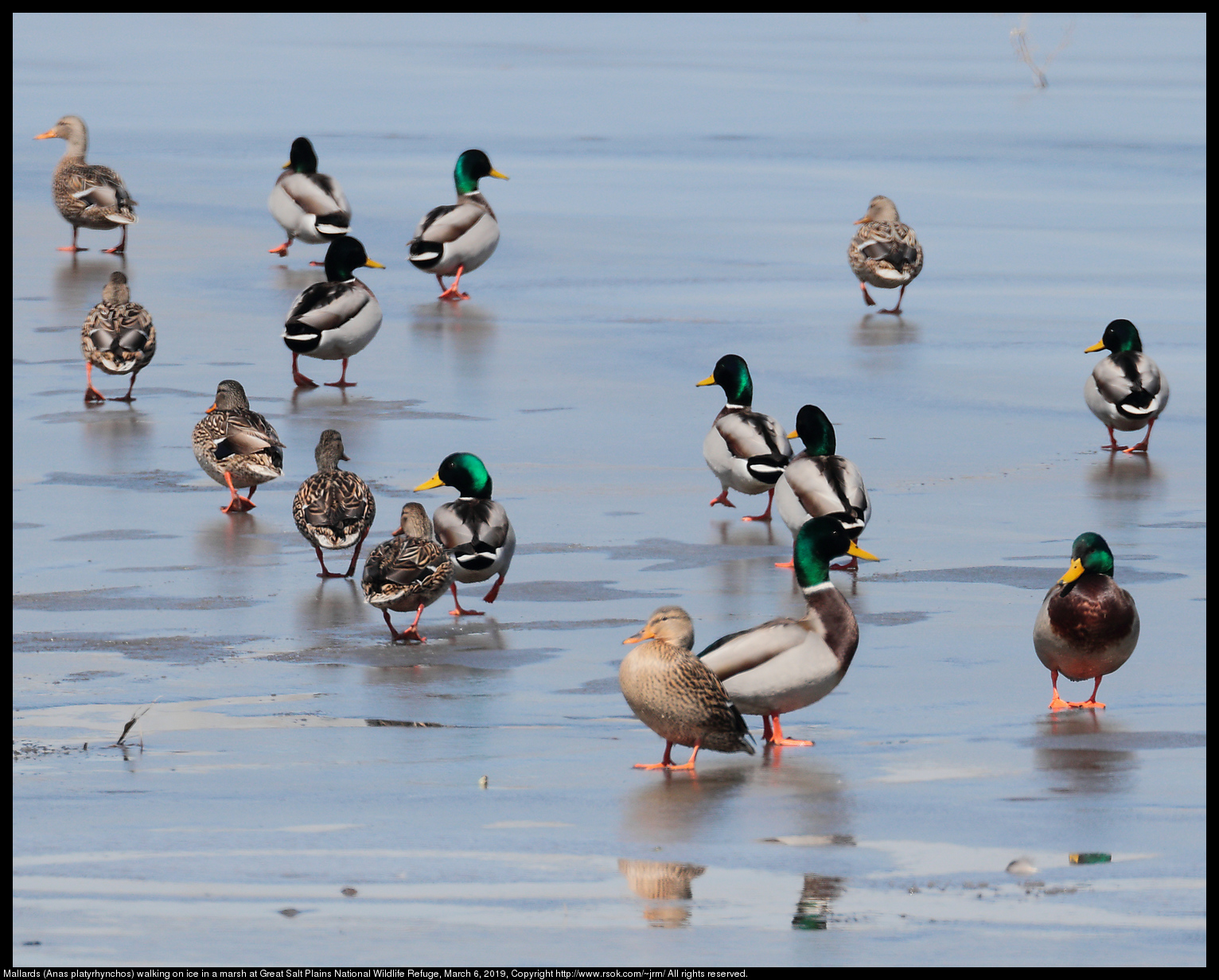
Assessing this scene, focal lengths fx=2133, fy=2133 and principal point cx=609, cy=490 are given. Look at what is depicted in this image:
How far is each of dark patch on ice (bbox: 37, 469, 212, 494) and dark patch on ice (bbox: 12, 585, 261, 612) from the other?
7.58 ft

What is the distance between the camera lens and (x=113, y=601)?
963 cm

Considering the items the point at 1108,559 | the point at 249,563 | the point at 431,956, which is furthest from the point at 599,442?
the point at 431,956

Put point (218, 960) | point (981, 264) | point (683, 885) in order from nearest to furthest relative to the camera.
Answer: point (218, 960) < point (683, 885) < point (981, 264)

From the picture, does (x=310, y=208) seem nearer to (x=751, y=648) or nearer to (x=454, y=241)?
(x=454, y=241)

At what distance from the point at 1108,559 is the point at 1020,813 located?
1768 millimetres

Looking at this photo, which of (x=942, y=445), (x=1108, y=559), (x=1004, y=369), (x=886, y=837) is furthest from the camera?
(x=1004, y=369)

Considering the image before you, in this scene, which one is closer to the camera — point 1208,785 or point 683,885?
point 683,885

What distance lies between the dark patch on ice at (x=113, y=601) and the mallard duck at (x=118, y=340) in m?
4.77

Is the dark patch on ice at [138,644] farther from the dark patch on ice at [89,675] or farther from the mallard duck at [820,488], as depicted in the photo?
the mallard duck at [820,488]

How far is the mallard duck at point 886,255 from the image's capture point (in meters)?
18.3

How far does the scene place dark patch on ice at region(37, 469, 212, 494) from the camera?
12.1 metres

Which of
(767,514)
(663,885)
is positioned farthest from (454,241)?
(663,885)

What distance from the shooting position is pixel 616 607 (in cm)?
955

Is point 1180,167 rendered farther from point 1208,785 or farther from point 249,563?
point 1208,785
